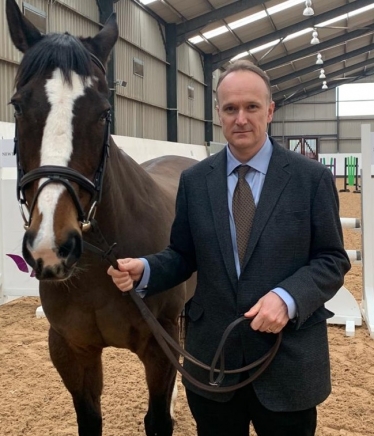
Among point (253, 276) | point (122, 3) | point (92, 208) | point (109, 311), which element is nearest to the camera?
point (253, 276)

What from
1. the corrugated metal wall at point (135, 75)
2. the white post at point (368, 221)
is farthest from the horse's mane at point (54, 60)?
the corrugated metal wall at point (135, 75)

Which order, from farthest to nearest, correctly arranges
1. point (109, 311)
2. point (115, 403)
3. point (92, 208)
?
point (115, 403), point (109, 311), point (92, 208)

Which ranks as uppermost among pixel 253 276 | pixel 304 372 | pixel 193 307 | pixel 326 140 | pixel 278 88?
pixel 278 88

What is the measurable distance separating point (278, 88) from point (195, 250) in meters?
32.0

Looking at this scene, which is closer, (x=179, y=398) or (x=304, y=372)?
(x=304, y=372)

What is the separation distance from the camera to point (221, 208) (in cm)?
162

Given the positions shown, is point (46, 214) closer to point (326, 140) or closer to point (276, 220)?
point (276, 220)

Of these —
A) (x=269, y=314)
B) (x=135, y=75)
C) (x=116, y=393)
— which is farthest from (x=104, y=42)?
(x=135, y=75)

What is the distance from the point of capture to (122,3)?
46.0 ft

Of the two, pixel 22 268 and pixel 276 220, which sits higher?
pixel 276 220

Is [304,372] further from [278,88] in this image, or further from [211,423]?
[278,88]

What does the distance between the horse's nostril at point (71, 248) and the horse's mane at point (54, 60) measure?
0.51 m

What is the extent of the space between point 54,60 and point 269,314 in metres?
1.05

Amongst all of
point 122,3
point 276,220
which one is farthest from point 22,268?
point 122,3
